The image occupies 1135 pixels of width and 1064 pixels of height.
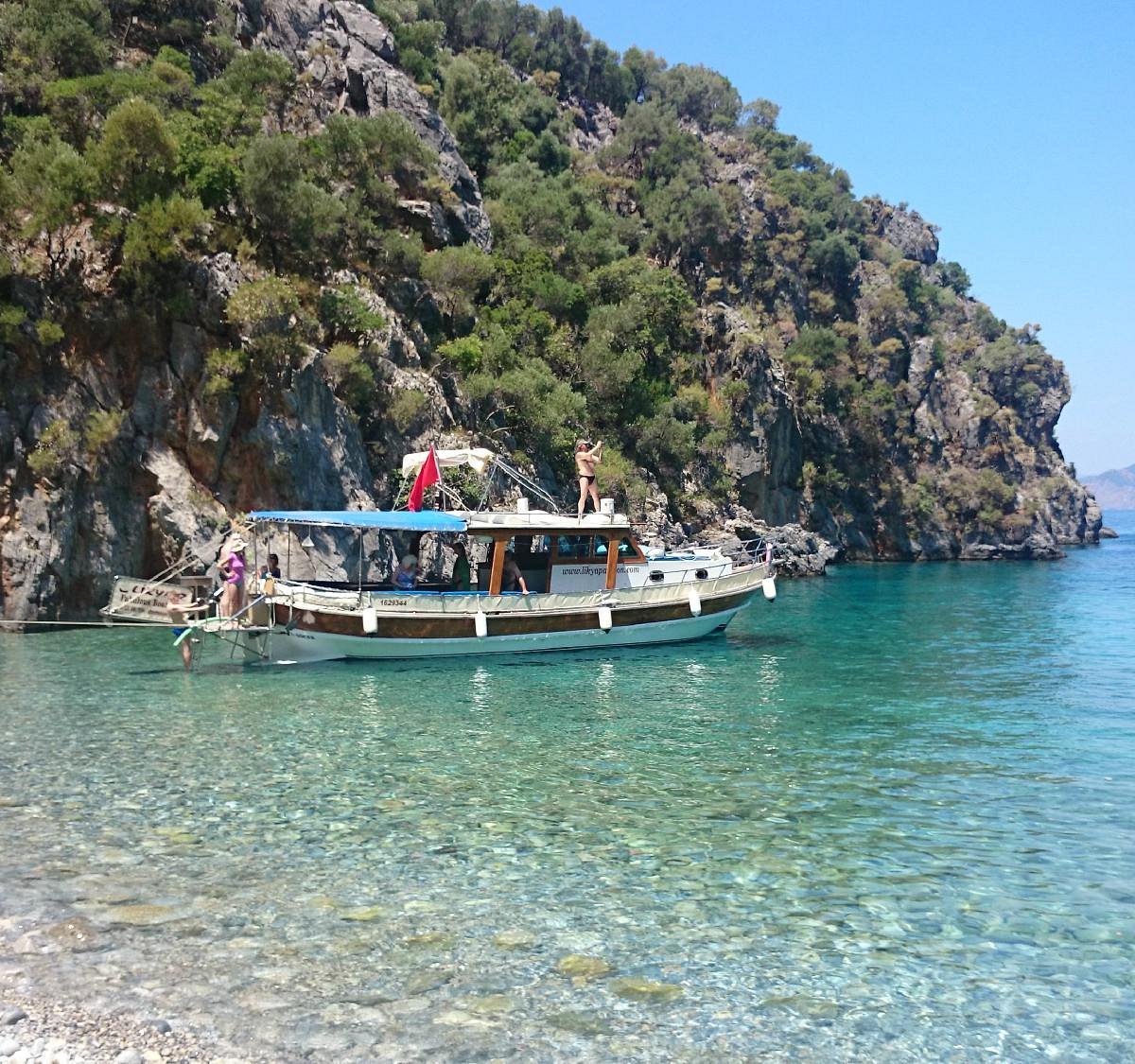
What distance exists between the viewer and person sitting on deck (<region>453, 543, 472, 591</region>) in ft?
74.7

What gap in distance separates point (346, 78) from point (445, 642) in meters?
34.8

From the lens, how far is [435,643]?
21.0 m

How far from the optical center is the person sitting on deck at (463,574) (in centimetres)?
2277

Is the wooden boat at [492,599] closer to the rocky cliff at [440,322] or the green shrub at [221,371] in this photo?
the green shrub at [221,371]

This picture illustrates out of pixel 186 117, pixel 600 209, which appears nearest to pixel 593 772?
pixel 186 117

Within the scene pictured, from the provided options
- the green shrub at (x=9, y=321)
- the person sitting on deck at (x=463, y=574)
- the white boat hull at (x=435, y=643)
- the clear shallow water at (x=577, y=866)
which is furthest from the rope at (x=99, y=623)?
the green shrub at (x=9, y=321)

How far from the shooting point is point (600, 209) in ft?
200

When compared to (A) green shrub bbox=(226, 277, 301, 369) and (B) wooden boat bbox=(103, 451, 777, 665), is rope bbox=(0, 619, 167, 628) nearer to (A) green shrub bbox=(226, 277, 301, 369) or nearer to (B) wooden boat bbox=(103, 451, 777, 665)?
(B) wooden boat bbox=(103, 451, 777, 665)

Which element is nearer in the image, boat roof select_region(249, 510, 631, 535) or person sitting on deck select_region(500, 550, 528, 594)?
boat roof select_region(249, 510, 631, 535)

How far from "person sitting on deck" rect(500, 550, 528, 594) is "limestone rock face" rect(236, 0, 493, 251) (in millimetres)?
25090

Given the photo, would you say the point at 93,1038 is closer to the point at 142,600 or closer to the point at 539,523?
the point at 142,600

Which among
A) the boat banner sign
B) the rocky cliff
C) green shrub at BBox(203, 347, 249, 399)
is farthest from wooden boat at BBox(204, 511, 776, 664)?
the rocky cliff

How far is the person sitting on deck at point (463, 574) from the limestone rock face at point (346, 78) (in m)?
24.4

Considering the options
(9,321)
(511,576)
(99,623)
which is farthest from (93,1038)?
(9,321)
